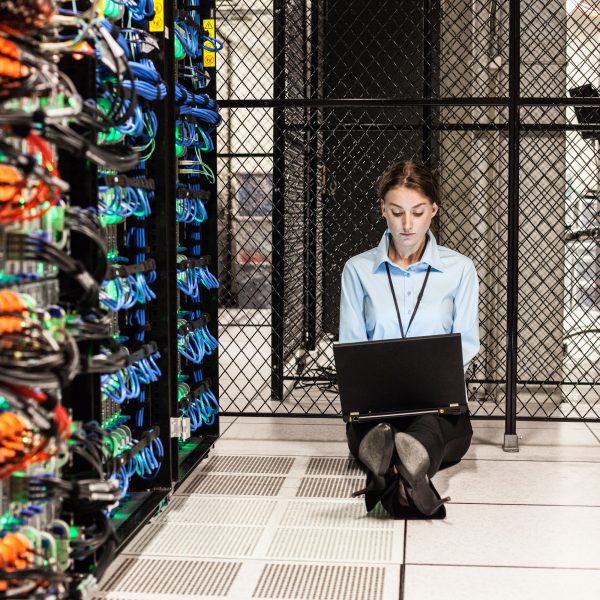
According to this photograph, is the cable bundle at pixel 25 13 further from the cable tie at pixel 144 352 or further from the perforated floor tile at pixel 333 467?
the perforated floor tile at pixel 333 467

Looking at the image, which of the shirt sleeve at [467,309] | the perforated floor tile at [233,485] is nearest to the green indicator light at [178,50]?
the shirt sleeve at [467,309]

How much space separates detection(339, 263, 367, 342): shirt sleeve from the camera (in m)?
3.61

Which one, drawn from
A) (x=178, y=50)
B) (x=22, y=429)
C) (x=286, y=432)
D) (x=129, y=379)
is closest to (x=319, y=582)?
(x=129, y=379)

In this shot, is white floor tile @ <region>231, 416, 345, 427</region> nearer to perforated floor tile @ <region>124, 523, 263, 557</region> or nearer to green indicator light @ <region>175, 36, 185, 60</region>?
perforated floor tile @ <region>124, 523, 263, 557</region>

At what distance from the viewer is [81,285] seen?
1.98 metres

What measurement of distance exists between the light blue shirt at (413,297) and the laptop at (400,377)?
288 mm

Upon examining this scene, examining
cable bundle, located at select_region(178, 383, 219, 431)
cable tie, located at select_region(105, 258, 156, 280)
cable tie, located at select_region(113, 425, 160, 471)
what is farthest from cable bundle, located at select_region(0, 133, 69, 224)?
cable bundle, located at select_region(178, 383, 219, 431)

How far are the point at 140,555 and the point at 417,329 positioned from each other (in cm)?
141

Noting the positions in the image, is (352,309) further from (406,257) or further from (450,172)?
(450,172)

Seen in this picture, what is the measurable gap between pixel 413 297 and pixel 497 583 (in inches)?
52.6

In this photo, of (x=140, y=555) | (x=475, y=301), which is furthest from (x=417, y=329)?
(x=140, y=555)

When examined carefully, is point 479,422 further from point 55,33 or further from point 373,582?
point 55,33

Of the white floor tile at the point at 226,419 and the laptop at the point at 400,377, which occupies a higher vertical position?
the laptop at the point at 400,377

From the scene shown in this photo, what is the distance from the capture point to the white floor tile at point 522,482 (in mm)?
3303
